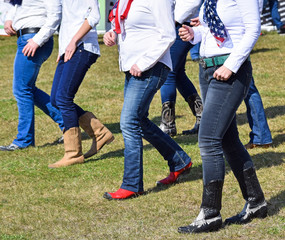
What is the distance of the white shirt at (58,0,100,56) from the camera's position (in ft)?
19.5

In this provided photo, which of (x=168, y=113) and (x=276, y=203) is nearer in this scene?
(x=276, y=203)

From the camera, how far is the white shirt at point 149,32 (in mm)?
4797

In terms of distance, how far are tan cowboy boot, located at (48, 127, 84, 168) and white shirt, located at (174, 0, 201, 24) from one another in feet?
5.60

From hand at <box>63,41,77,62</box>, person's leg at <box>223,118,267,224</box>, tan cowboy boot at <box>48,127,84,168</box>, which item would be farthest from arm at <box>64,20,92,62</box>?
person's leg at <box>223,118,267,224</box>

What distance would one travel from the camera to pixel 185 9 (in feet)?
22.4

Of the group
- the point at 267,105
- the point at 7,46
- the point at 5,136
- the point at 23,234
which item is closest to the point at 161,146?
the point at 23,234

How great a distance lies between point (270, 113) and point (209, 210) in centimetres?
447

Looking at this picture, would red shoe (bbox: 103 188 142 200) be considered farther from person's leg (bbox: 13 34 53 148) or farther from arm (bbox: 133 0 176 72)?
person's leg (bbox: 13 34 53 148)

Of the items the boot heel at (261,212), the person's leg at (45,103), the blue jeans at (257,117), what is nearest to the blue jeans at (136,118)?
the boot heel at (261,212)

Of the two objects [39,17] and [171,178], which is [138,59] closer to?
[171,178]

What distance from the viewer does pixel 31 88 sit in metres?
7.03

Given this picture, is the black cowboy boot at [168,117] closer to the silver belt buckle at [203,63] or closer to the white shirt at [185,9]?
the white shirt at [185,9]

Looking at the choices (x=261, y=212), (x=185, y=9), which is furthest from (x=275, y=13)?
(x=261, y=212)

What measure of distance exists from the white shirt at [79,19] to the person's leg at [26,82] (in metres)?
0.80
